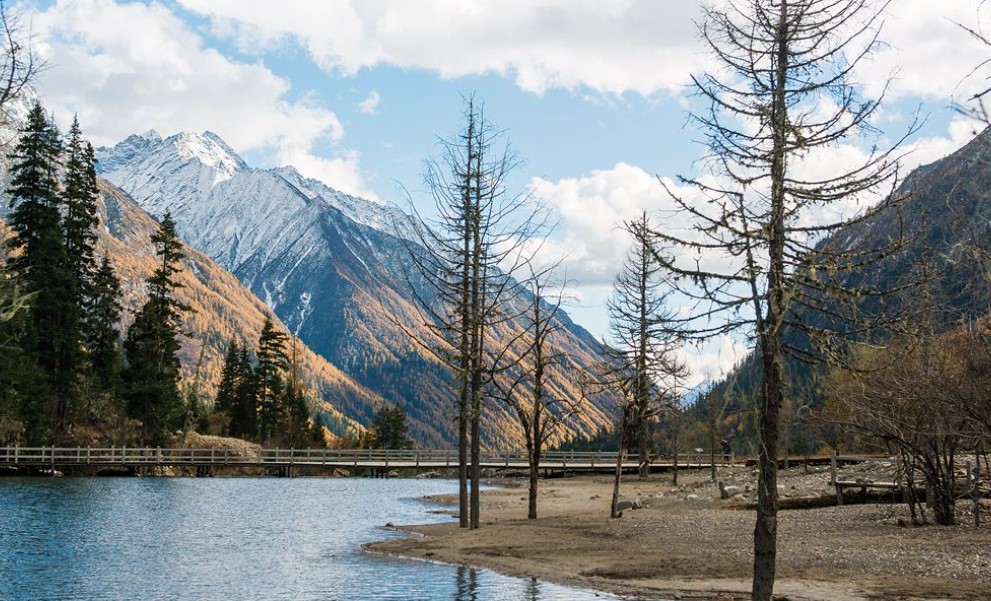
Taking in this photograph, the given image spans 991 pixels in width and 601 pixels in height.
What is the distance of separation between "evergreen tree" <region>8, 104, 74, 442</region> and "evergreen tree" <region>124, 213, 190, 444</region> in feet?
18.6

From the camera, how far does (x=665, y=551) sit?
22.3 m

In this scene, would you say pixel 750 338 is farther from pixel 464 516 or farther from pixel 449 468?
pixel 449 468

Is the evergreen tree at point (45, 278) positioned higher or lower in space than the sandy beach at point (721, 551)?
higher

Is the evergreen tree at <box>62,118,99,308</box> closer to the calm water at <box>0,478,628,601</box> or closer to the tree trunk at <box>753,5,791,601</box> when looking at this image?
the calm water at <box>0,478,628,601</box>

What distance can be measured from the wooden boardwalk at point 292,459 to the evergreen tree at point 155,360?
11.1 ft

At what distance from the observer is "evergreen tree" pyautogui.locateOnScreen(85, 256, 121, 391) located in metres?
67.8

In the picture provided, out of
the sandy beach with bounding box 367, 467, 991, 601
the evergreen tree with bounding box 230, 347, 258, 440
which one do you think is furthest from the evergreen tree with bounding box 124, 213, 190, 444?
the sandy beach with bounding box 367, 467, 991, 601

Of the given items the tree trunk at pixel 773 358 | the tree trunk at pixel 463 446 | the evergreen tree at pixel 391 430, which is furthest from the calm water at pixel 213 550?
the evergreen tree at pixel 391 430

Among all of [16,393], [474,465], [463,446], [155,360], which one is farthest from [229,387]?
[474,465]

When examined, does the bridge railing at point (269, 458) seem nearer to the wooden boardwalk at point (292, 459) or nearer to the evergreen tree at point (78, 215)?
the wooden boardwalk at point (292, 459)

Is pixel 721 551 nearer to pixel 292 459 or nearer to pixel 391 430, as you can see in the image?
pixel 292 459

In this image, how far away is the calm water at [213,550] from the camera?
19.3 metres

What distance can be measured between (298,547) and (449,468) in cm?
4944

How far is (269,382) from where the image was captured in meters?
94.1
